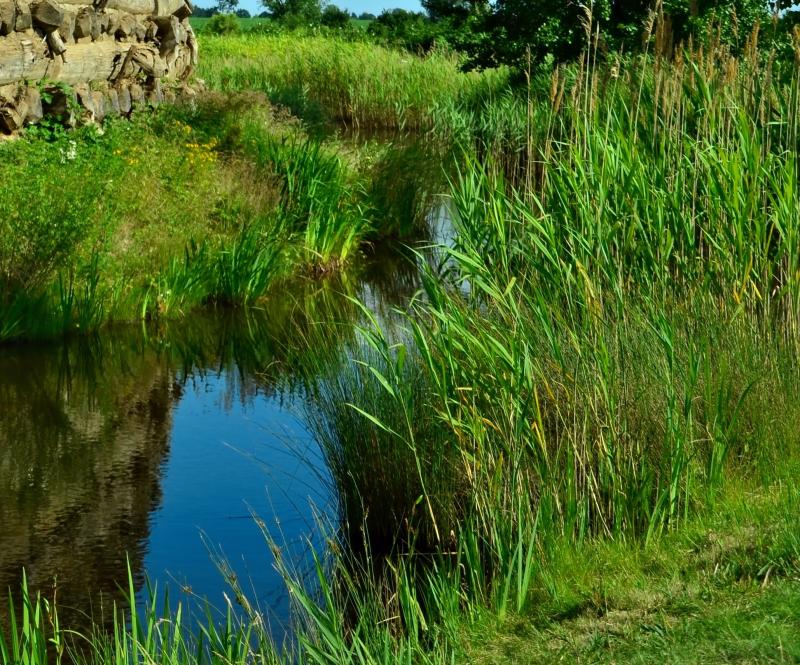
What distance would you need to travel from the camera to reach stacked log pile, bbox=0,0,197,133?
12.0m

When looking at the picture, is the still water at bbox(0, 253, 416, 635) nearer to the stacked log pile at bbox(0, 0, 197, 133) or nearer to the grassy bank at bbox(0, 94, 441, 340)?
the grassy bank at bbox(0, 94, 441, 340)

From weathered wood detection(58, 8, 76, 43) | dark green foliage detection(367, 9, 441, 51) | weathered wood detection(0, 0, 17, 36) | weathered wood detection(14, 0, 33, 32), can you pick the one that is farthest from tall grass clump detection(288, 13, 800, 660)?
dark green foliage detection(367, 9, 441, 51)

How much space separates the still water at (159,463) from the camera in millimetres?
5430

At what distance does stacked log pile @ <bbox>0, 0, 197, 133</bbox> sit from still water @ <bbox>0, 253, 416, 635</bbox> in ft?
12.3

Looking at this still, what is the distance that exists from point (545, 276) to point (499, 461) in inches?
48.2

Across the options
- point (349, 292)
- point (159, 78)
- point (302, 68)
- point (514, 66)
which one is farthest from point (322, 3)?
point (349, 292)

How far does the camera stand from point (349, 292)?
37.5ft

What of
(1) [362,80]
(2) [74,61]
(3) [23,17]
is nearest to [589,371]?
(3) [23,17]

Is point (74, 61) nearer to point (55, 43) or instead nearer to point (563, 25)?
point (55, 43)

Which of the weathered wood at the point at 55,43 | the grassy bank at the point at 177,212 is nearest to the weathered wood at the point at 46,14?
the weathered wood at the point at 55,43

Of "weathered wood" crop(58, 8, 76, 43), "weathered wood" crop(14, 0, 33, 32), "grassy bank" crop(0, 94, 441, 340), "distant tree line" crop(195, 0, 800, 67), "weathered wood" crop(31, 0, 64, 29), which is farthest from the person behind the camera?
"distant tree line" crop(195, 0, 800, 67)

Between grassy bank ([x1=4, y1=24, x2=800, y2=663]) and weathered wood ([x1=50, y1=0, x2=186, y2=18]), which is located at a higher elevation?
weathered wood ([x1=50, y1=0, x2=186, y2=18])

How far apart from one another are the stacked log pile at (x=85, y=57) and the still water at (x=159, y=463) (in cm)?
375

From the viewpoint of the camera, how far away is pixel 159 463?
6961mm
